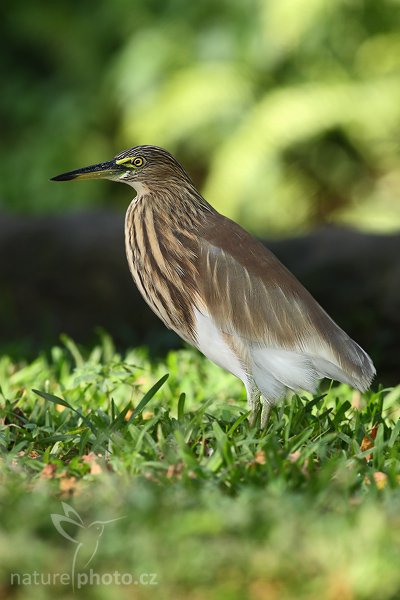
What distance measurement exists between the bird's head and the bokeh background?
6837mm

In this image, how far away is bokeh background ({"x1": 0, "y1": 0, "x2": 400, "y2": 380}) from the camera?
40.2 ft

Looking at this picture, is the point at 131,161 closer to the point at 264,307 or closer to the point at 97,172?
the point at 97,172

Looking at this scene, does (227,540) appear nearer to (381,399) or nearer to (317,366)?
(317,366)

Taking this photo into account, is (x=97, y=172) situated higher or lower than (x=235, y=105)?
lower

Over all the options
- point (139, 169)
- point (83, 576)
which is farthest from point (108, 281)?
point (83, 576)

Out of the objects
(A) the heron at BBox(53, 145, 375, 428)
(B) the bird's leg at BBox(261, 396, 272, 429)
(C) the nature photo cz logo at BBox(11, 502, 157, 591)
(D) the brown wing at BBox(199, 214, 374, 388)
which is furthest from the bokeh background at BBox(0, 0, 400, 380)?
(C) the nature photo cz logo at BBox(11, 502, 157, 591)

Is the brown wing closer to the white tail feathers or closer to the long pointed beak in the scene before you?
the white tail feathers

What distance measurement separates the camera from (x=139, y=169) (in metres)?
3.91

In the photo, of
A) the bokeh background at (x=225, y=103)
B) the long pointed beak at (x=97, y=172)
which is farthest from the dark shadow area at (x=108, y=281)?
the bokeh background at (x=225, y=103)

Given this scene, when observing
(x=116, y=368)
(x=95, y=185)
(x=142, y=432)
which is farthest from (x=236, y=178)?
(x=142, y=432)

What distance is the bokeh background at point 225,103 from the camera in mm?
12266

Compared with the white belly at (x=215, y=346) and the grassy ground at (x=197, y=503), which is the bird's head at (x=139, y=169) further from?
the grassy ground at (x=197, y=503)

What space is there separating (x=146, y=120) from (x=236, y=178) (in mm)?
1559

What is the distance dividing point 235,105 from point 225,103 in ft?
0.62
